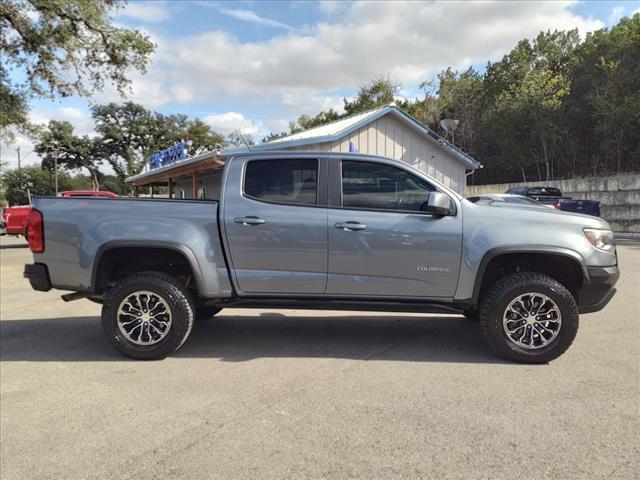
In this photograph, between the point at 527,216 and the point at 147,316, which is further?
the point at 147,316

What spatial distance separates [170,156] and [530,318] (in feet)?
73.8

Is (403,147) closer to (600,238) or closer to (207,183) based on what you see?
(207,183)

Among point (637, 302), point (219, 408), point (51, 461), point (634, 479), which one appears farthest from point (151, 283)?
point (637, 302)

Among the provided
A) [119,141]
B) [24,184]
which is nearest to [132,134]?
[119,141]

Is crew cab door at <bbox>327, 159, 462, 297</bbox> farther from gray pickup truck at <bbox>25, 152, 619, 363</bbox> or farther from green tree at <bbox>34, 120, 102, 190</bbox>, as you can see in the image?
green tree at <bbox>34, 120, 102, 190</bbox>

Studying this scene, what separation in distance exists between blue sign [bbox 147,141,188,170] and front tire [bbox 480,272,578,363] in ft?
65.5

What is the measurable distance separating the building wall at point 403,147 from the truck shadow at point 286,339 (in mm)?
11001

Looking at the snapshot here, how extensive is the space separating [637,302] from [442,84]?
125 feet

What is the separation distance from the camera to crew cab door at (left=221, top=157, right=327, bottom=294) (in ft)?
15.1

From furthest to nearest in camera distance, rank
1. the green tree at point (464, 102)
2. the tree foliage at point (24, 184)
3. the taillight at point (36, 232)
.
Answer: the tree foliage at point (24, 184) → the green tree at point (464, 102) → the taillight at point (36, 232)

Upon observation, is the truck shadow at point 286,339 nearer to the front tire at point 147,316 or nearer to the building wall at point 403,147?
the front tire at point 147,316

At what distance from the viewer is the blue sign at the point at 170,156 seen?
23062 millimetres

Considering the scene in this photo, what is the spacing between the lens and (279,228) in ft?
15.1

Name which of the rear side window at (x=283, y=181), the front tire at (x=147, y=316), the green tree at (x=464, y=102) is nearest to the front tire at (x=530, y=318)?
the rear side window at (x=283, y=181)
